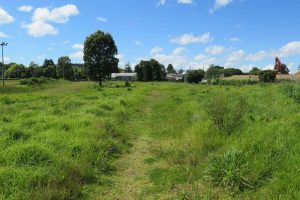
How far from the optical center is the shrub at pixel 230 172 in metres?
6.89

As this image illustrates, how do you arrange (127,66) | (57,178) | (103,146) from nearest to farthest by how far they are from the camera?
(57,178)
(103,146)
(127,66)

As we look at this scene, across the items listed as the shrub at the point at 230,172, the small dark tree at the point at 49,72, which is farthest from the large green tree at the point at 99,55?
the shrub at the point at 230,172

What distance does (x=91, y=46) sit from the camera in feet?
202

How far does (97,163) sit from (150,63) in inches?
3750

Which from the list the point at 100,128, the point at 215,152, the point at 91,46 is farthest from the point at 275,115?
the point at 91,46

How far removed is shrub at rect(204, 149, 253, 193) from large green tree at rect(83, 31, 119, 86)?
5549 centimetres

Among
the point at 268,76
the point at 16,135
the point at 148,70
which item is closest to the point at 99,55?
the point at 268,76

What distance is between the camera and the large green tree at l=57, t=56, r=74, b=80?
375 feet

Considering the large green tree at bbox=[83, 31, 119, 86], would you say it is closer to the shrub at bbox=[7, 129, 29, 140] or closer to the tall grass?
the tall grass

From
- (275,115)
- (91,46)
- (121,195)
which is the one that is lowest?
(121,195)

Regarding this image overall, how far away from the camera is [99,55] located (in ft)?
204

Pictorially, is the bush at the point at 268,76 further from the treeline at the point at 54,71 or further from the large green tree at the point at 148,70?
the treeline at the point at 54,71

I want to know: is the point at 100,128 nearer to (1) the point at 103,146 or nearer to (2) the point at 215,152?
(1) the point at 103,146

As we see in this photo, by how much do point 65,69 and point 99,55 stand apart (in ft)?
183
